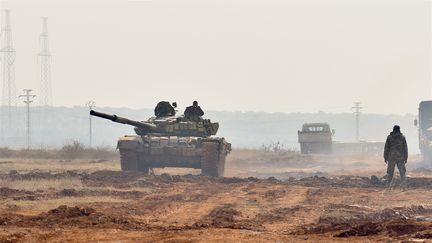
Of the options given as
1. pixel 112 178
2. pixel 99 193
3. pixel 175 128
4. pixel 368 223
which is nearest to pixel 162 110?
pixel 175 128

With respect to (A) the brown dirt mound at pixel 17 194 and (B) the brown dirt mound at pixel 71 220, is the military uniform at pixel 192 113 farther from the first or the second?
(B) the brown dirt mound at pixel 71 220

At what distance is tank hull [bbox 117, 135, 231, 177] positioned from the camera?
1276 inches

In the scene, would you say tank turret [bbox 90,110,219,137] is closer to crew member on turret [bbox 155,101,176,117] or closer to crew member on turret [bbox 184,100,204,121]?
crew member on turret [bbox 184,100,204,121]

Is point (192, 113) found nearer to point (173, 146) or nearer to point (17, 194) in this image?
point (173, 146)

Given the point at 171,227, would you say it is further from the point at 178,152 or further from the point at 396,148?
the point at 178,152

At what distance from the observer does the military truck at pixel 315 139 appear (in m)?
64.9

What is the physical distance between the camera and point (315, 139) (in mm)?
65375

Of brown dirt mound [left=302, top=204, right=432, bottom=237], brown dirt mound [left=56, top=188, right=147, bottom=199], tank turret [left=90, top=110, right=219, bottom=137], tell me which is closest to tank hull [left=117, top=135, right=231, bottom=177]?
tank turret [left=90, top=110, right=219, bottom=137]

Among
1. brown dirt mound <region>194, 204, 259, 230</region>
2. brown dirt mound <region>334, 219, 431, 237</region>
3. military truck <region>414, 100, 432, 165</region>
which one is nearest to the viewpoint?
brown dirt mound <region>334, 219, 431, 237</region>

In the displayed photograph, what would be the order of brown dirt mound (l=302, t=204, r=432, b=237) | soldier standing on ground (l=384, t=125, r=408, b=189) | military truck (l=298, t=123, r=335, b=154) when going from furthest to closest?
1. military truck (l=298, t=123, r=335, b=154)
2. soldier standing on ground (l=384, t=125, r=408, b=189)
3. brown dirt mound (l=302, t=204, r=432, b=237)

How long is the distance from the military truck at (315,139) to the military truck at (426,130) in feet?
46.7

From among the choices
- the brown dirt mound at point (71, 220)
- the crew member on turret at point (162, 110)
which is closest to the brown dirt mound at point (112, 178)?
the crew member on turret at point (162, 110)

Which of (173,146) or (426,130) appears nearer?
(173,146)

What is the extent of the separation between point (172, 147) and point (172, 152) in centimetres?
19
